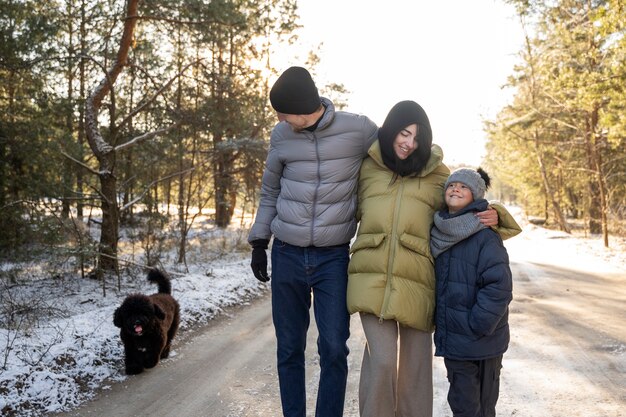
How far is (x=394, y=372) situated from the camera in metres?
2.94

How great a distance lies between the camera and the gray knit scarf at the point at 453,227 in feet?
9.52

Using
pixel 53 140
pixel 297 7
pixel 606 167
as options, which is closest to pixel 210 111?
pixel 53 140

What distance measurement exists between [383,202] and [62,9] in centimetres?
1004

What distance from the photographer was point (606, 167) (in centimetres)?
2105

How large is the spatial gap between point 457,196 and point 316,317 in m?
1.14

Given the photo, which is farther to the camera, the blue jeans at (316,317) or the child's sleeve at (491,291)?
the blue jeans at (316,317)

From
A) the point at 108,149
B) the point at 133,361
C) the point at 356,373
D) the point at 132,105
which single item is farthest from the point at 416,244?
the point at 132,105

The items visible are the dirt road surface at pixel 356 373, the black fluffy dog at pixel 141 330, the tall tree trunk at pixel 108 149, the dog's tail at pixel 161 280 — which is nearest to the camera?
the dirt road surface at pixel 356 373

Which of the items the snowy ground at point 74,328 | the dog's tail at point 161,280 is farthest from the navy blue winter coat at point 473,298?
the dog's tail at point 161,280

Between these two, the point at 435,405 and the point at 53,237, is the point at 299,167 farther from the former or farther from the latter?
the point at 53,237

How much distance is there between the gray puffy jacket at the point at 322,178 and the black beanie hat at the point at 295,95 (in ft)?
0.41

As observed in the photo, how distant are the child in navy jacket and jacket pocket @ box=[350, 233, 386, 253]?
35cm

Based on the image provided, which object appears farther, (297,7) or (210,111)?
(297,7)

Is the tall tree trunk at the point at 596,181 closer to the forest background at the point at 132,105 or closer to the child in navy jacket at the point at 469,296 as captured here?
the forest background at the point at 132,105
